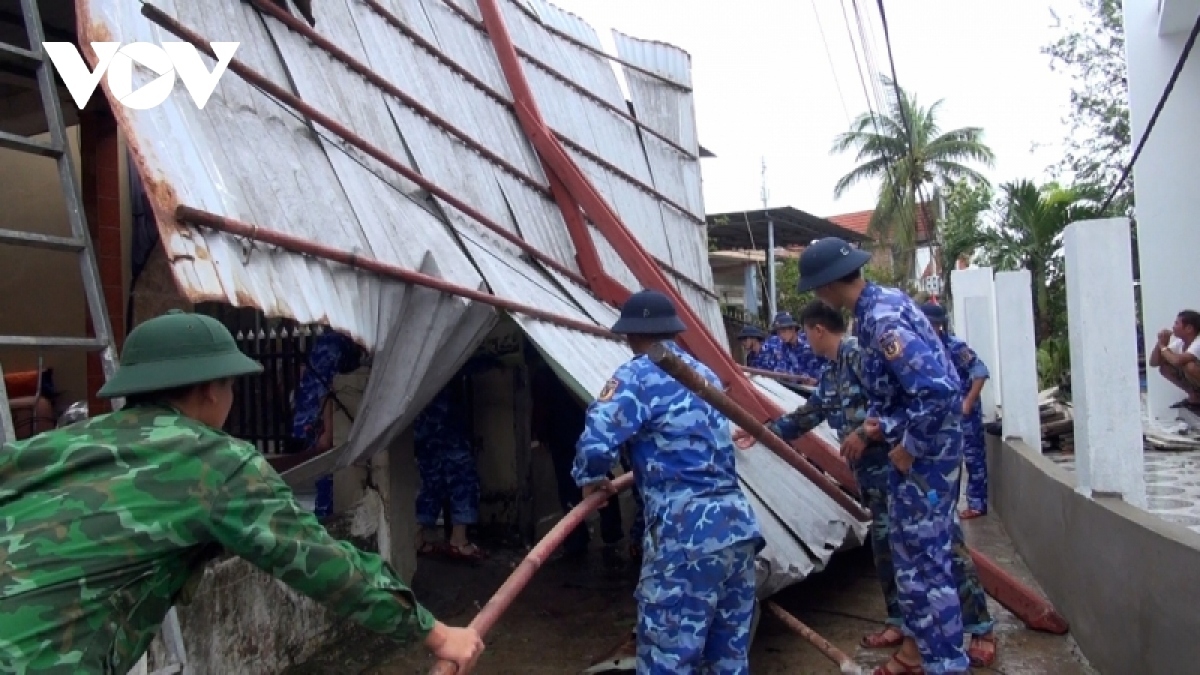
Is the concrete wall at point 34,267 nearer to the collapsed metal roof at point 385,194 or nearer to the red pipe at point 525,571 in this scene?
the collapsed metal roof at point 385,194

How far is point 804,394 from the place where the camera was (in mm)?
7629

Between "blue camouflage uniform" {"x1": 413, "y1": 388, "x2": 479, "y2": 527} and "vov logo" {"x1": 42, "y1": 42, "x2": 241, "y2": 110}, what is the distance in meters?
2.81

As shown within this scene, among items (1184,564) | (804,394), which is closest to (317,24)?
(1184,564)

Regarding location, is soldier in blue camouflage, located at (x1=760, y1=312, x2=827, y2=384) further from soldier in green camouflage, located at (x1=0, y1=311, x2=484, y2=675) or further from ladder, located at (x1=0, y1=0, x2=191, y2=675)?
soldier in green camouflage, located at (x1=0, y1=311, x2=484, y2=675)

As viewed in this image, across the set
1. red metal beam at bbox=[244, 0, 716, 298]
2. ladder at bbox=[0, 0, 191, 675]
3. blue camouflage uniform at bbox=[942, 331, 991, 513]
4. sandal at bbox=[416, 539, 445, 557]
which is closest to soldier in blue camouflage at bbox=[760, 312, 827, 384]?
blue camouflage uniform at bbox=[942, 331, 991, 513]

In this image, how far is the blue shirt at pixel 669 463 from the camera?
10.2 feet

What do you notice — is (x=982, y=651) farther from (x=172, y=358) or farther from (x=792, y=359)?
(x=792, y=359)

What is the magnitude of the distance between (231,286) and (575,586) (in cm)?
349

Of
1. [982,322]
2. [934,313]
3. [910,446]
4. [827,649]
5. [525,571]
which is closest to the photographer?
[525,571]

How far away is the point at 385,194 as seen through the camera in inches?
164

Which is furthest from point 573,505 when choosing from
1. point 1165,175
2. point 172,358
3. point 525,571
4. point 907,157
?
point 907,157

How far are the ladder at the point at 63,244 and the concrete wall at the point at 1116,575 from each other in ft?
10.8

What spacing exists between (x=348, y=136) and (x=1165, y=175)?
393 inches

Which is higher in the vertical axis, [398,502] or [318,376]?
[318,376]
